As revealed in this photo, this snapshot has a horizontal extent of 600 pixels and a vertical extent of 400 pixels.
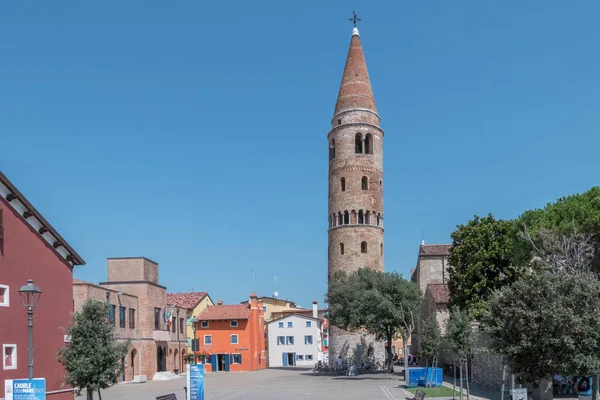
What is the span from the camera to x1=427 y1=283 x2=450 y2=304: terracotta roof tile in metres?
65.6

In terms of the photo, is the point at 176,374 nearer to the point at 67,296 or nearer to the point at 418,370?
the point at 418,370

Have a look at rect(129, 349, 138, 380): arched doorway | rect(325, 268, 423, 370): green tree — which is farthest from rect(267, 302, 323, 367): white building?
rect(129, 349, 138, 380): arched doorway

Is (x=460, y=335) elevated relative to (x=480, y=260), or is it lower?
lower

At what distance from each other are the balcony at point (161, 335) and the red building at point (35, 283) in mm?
32391

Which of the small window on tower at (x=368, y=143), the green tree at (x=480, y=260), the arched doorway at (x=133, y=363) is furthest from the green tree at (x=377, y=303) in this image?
the small window on tower at (x=368, y=143)

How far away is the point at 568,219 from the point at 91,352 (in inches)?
957

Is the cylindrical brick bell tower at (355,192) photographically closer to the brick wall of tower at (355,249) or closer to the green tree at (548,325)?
the brick wall of tower at (355,249)

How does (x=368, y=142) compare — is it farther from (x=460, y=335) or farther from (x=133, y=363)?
(x=460, y=335)

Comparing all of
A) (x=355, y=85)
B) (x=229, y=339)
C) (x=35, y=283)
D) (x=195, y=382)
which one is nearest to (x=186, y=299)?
(x=229, y=339)

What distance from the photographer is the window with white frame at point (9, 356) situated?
23.3 metres

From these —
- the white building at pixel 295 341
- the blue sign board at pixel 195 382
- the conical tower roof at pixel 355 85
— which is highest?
the conical tower roof at pixel 355 85

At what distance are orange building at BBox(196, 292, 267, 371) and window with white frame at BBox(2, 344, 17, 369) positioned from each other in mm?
52713

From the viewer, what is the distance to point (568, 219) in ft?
116

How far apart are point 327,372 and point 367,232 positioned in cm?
1434
